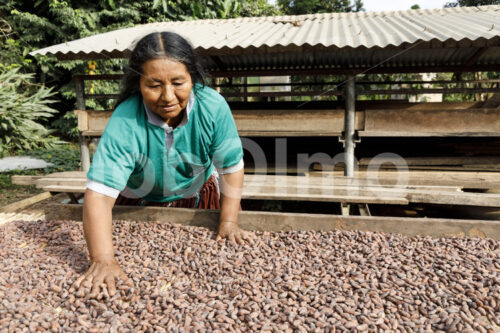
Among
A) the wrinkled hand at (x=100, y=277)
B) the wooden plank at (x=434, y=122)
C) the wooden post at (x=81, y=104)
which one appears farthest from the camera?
the wooden post at (x=81, y=104)

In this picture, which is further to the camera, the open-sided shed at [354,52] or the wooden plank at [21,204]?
the open-sided shed at [354,52]

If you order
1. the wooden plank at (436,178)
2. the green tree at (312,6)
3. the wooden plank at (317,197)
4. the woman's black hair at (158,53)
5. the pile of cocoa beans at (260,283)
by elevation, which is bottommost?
the pile of cocoa beans at (260,283)

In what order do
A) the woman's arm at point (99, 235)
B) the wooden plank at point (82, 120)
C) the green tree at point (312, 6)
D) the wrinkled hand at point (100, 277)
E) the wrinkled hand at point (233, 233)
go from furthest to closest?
1. the green tree at point (312, 6)
2. the wooden plank at point (82, 120)
3. the wrinkled hand at point (233, 233)
4. the woman's arm at point (99, 235)
5. the wrinkled hand at point (100, 277)

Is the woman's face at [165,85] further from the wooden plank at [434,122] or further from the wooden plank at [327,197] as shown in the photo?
the wooden plank at [434,122]

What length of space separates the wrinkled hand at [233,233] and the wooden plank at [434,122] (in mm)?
2823

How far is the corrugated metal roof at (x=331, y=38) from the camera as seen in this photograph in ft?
12.7

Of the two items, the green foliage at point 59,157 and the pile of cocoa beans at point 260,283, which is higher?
the green foliage at point 59,157

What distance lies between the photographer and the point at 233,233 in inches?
77.7

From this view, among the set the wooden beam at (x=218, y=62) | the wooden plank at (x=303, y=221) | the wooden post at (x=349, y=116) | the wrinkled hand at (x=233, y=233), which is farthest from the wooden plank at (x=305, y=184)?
the wooden beam at (x=218, y=62)

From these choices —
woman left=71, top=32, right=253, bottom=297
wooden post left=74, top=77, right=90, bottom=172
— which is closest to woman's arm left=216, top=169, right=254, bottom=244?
woman left=71, top=32, right=253, bottom=297

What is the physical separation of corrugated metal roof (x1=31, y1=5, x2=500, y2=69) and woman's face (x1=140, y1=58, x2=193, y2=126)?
171 cm

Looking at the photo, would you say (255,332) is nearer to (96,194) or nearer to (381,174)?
(96,194)

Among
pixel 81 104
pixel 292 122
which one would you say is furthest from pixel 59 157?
pixel 292 122

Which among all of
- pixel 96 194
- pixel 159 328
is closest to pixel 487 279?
pixel 159 328
